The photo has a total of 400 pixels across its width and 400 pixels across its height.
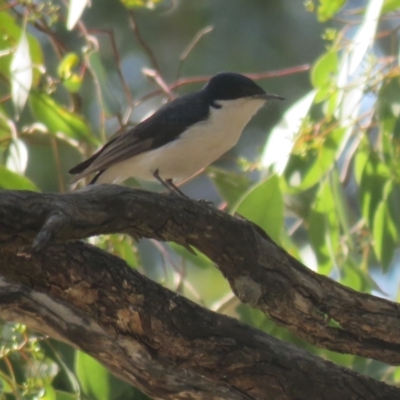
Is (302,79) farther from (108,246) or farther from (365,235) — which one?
(108,246)

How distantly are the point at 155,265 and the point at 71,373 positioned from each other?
3715 millimetres

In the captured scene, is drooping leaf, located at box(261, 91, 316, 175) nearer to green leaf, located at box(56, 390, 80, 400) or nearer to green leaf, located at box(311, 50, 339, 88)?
green leaf, located at box(311, 50, 339, 88)

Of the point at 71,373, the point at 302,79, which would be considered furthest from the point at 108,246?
the point at 302,79

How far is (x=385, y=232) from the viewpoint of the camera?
10.6 feet

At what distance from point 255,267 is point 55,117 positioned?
1.28m

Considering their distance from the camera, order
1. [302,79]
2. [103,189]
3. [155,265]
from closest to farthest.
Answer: [103,189] → [155,265] → [302,79]

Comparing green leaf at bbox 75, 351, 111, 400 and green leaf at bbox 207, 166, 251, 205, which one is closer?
green leaf at bbox 75, 351, 111, 400

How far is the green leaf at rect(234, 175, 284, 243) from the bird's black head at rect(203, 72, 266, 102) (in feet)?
2.53

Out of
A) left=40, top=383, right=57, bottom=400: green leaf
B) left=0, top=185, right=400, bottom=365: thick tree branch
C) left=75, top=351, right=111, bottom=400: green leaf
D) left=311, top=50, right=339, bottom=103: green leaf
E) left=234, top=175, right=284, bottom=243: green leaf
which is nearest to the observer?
left=0, top=185, right=400, bottom=365: thick tree branch

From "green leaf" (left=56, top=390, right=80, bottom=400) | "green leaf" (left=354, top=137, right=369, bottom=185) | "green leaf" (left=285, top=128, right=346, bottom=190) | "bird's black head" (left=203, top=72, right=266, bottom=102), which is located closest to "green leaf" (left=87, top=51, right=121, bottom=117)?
"bird's black head" (left=203, top=72, right=266, bottom=102)

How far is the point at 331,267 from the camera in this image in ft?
10.8

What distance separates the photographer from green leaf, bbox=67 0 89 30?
10.1ft

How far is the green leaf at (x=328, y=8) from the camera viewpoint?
10.7 ft

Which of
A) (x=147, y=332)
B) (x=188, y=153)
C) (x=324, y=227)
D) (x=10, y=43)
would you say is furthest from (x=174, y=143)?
(x=147, y=332)
